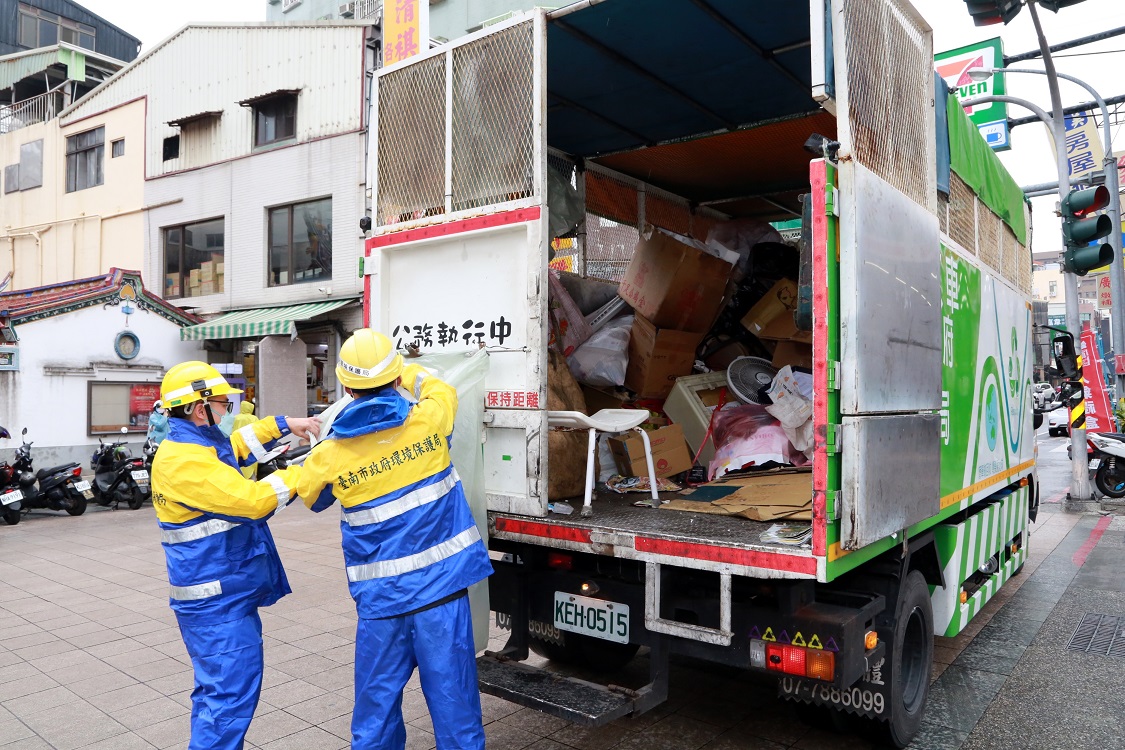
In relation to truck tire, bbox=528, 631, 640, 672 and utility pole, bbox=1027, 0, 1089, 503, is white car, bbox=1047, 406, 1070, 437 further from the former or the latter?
truck tire, bbox=528, 631, 640, 672

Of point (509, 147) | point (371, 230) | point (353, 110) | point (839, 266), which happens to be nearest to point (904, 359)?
point (839, 266)

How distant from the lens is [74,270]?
62.7 ft

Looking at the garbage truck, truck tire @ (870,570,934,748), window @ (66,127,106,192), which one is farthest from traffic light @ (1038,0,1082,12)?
window @ (66,127,106,192)

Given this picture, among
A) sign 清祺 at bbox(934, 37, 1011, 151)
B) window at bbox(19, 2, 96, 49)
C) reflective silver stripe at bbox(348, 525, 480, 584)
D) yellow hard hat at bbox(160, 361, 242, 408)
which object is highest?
window at bbox(19, 2, 96, 49)

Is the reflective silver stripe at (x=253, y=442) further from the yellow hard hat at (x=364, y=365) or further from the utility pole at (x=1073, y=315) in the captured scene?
the utility pole at (x=1073, y=315)

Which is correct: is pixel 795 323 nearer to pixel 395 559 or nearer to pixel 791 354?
pixel 791 354

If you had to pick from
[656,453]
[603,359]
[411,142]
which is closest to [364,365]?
[411,142]

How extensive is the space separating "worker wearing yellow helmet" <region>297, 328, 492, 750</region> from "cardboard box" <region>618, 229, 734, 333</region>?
7.92ft

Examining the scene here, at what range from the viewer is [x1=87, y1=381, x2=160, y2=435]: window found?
12.3 m

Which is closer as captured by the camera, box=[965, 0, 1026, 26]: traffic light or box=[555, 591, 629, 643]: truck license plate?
box=[555, 591, 629, 643]: truck license plate

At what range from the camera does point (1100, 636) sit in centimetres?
516

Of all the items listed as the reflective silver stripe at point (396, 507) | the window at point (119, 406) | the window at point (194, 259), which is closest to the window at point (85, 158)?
the window at point (194, 259)

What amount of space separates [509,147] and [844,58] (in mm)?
1426

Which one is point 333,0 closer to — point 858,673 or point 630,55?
point 630,55
